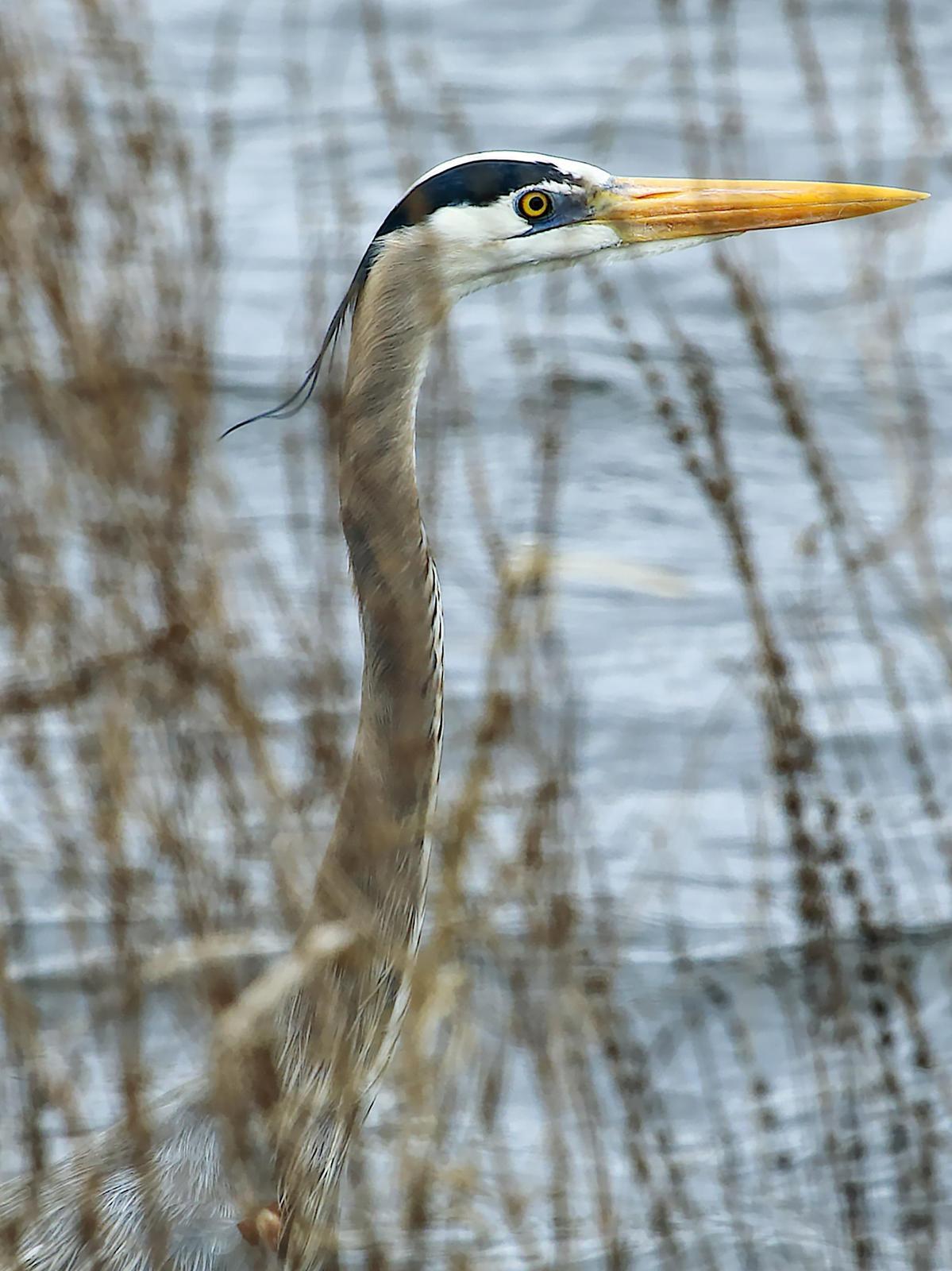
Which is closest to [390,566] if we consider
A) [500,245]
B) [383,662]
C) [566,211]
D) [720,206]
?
[383,662]

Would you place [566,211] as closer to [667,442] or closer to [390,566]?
[390,566]

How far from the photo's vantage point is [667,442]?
504cm

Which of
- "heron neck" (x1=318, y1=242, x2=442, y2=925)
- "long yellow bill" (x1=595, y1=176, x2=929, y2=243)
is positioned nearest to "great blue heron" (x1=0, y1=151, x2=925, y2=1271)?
"heron neck" (x1=318, y1=242, x2=442, y2=925)

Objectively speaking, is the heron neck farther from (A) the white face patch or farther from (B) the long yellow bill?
(B) the long yellow bill

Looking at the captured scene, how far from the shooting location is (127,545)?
172cm

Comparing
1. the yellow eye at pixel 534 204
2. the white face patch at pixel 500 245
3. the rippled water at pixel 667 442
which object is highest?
the yellow eye at pixel 534 204

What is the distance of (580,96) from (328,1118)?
15.1ft

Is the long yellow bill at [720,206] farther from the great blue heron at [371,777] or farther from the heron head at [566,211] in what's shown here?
the great blue heron at [371,777]

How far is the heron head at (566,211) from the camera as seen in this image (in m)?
2.48

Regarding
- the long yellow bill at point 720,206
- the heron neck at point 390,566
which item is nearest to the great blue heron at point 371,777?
the heron neck at point 390,566

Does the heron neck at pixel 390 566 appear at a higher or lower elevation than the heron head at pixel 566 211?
lower

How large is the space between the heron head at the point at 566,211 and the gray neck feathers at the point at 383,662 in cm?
10

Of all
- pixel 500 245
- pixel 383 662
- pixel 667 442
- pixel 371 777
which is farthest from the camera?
pixel 667 442

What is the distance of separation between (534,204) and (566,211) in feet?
0.18
